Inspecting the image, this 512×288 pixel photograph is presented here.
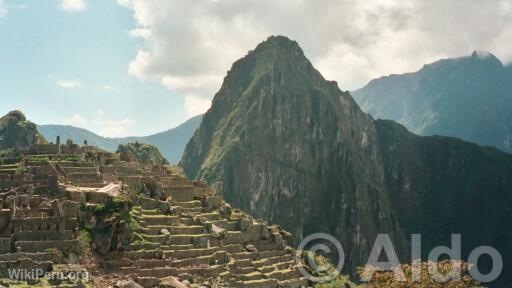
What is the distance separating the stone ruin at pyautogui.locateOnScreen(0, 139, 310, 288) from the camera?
4438 centimetres

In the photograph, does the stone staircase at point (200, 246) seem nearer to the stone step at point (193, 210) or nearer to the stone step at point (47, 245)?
the stone step at point (193, 210)

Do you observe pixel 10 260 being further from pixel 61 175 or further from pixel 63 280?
pixel 61 175

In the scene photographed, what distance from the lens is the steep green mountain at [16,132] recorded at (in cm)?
13012

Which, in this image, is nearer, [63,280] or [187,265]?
[63,280]

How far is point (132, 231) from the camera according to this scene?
50.9 m

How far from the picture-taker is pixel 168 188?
65125 mm

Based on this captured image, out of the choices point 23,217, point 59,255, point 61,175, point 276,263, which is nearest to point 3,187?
point 61,175

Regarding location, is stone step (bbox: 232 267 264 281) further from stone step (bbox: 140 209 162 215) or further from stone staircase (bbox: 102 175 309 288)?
stone step (bbox: 140 209 162 215)

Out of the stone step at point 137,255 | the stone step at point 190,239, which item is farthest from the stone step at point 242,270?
the stone step at point 137,255

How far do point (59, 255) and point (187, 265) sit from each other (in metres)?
12.7

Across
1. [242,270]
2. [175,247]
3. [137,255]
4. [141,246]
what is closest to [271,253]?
[242,270]

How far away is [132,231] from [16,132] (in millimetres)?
91981

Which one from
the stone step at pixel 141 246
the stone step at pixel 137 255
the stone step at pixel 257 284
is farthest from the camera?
the stone step at pixel 257 284

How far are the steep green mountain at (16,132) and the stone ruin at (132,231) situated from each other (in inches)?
2463
